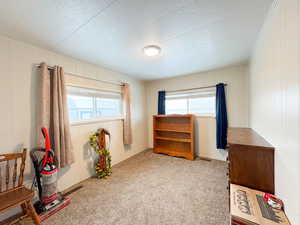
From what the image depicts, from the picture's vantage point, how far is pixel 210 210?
1.60 m

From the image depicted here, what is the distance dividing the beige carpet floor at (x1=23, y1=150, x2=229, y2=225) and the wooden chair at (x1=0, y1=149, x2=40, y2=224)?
295mm

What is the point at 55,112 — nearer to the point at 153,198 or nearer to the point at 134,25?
the point at 134,25

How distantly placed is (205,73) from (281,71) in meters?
2.47

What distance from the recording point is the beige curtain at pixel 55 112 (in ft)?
5.81

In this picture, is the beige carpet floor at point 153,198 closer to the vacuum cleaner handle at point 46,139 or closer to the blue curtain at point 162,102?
the vacuum cleaner handle at point 46,139

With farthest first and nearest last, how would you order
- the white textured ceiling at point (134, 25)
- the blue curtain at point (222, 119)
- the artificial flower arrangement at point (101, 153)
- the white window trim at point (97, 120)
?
the blue curtain at point (222, 119)
the artificial flower arrangement at point (101, 153)
the white window trim at point (97, 120)
the white textured ceiling at point (134, 25)

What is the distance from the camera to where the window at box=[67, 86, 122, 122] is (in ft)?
7.68

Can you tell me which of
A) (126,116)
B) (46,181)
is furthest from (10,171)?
(126,116)

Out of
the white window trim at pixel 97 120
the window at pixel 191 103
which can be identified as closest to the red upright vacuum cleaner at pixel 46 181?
the white window trim at pixel 97 120

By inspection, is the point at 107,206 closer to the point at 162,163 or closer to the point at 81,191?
the point at 81,191

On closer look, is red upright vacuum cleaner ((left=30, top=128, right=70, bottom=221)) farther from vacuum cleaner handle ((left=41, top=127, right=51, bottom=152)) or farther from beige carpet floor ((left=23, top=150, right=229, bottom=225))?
beige carpet floor ((left=23, top=150, right=229, bottom=225))

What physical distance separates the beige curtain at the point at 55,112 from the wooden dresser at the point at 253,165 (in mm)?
2409

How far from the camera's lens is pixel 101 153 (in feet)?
8.12

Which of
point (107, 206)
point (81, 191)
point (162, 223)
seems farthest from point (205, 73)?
point (81, 191)
